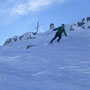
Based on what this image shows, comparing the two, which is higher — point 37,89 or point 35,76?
point 35,76

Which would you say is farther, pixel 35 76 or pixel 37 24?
pixel 37 24

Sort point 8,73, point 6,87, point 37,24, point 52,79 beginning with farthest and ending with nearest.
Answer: point 37,24, point 8,73, point 52,79, point 6,87

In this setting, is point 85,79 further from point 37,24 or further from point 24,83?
point 37,24

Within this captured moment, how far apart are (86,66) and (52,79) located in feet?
8.67

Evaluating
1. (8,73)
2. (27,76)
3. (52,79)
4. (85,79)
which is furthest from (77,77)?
(8,73)

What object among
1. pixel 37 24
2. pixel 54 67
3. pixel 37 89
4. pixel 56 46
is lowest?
pixel 37 89

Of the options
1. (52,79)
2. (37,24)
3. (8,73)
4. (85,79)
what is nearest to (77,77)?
(85,79)

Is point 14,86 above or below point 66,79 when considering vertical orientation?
below

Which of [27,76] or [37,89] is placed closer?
[37,89]

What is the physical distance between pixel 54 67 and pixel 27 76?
2.05 metres

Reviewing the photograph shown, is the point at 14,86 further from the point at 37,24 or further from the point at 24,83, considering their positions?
the point at 37,24

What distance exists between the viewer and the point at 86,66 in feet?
33.0

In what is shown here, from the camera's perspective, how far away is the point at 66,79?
7.89m

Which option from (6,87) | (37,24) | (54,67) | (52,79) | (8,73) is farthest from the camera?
(37,24)
